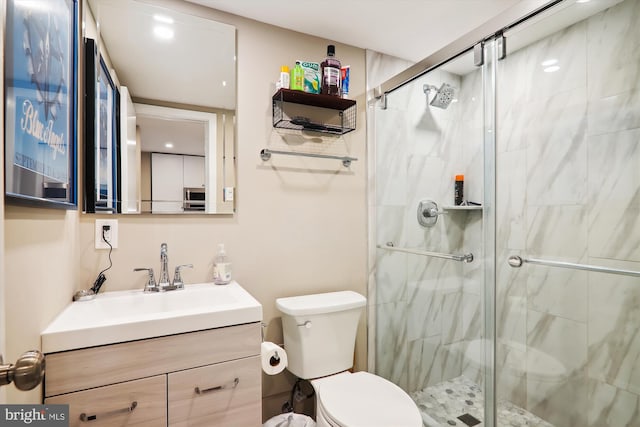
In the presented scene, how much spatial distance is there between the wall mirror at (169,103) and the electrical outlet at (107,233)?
0.17ft

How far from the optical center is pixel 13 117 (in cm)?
69

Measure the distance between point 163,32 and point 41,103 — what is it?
0.92 metres

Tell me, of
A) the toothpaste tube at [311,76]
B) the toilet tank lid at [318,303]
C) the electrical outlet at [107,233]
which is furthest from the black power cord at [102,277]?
the toothpaste tube at [311,76]

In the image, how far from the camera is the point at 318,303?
5.51 ft

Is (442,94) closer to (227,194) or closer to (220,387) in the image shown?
(227,194)

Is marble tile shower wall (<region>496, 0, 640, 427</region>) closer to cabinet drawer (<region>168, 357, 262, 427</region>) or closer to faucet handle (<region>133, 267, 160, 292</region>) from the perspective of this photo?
cabinet drawer (<region>168, 357, 262, 427</region>)

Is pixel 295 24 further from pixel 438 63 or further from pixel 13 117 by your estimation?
pixel 13 117

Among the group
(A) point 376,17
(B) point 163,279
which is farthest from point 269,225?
(A) point 376,17

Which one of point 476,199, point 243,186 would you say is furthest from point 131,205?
point 476,199

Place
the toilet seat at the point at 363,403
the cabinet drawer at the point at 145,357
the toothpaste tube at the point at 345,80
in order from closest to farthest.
A: the cabinet drawer at the point at 145,357 → the toilet seat at the point at 363,403 → the toothpaste tube at the point at 345,80

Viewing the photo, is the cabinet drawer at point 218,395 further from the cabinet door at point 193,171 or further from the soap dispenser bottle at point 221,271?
the cabinet door at point 193,171

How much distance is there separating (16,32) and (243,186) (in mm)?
1072

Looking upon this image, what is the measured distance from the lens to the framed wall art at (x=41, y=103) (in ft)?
2.25

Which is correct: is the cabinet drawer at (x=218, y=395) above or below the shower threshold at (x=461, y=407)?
above
